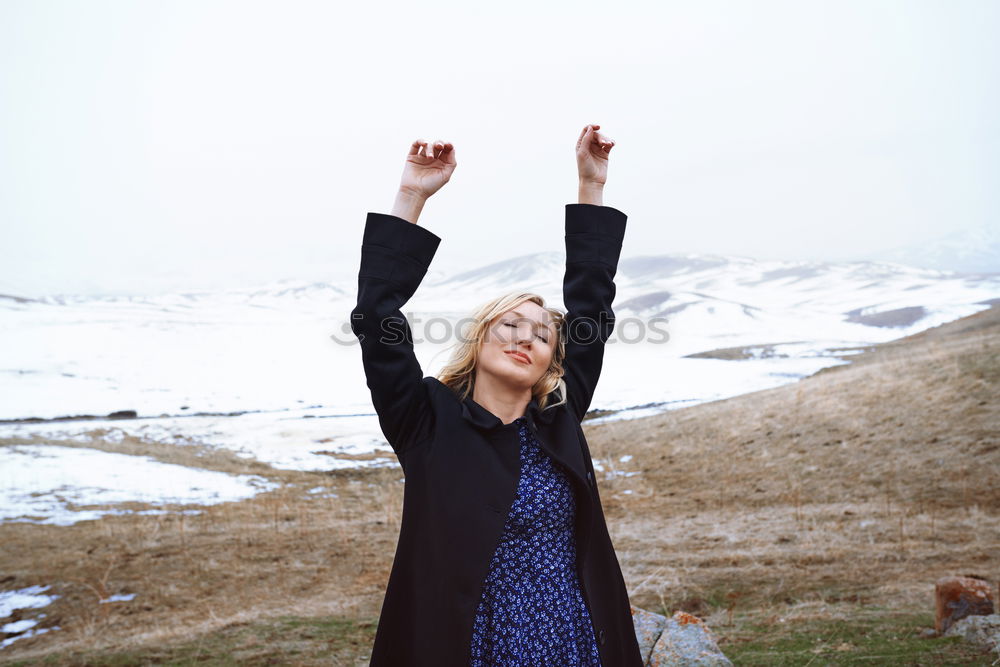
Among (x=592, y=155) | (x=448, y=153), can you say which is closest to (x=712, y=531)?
(x=592, y=155)

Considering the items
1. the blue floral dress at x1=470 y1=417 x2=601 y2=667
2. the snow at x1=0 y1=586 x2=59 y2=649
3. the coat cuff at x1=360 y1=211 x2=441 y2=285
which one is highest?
the coat cuff at x1=360 y1=211 x2=441 y2=285

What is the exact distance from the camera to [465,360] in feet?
8.46

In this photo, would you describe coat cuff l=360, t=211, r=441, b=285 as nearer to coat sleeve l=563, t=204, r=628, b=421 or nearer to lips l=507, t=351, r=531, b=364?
lips l=507, t=351, r=531, b=364

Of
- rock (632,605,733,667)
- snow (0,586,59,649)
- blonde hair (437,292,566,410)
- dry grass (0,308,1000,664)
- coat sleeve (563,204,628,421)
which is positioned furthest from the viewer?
dry grass (0,308,1000,664)

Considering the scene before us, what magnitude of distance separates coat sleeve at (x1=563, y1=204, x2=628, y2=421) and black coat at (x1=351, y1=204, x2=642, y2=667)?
0.28 metres

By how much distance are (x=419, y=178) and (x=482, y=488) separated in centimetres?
109

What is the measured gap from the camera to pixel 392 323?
2.23 metres

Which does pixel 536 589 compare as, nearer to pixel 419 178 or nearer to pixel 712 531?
pixel 419 178

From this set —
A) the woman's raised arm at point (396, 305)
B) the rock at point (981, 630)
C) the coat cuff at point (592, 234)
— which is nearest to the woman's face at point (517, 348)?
the woman's raised arm at point (396, 305)

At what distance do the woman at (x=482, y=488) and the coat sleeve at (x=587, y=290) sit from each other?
151 millimetres

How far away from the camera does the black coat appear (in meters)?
2.09

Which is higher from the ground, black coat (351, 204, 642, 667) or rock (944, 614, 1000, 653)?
black coat (351, 204, 642, 667)

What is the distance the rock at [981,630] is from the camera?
14.9 ft

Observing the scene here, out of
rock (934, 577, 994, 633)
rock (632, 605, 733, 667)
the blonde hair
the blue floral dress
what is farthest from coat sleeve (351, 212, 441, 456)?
rock (934, 577, 994, 633)
